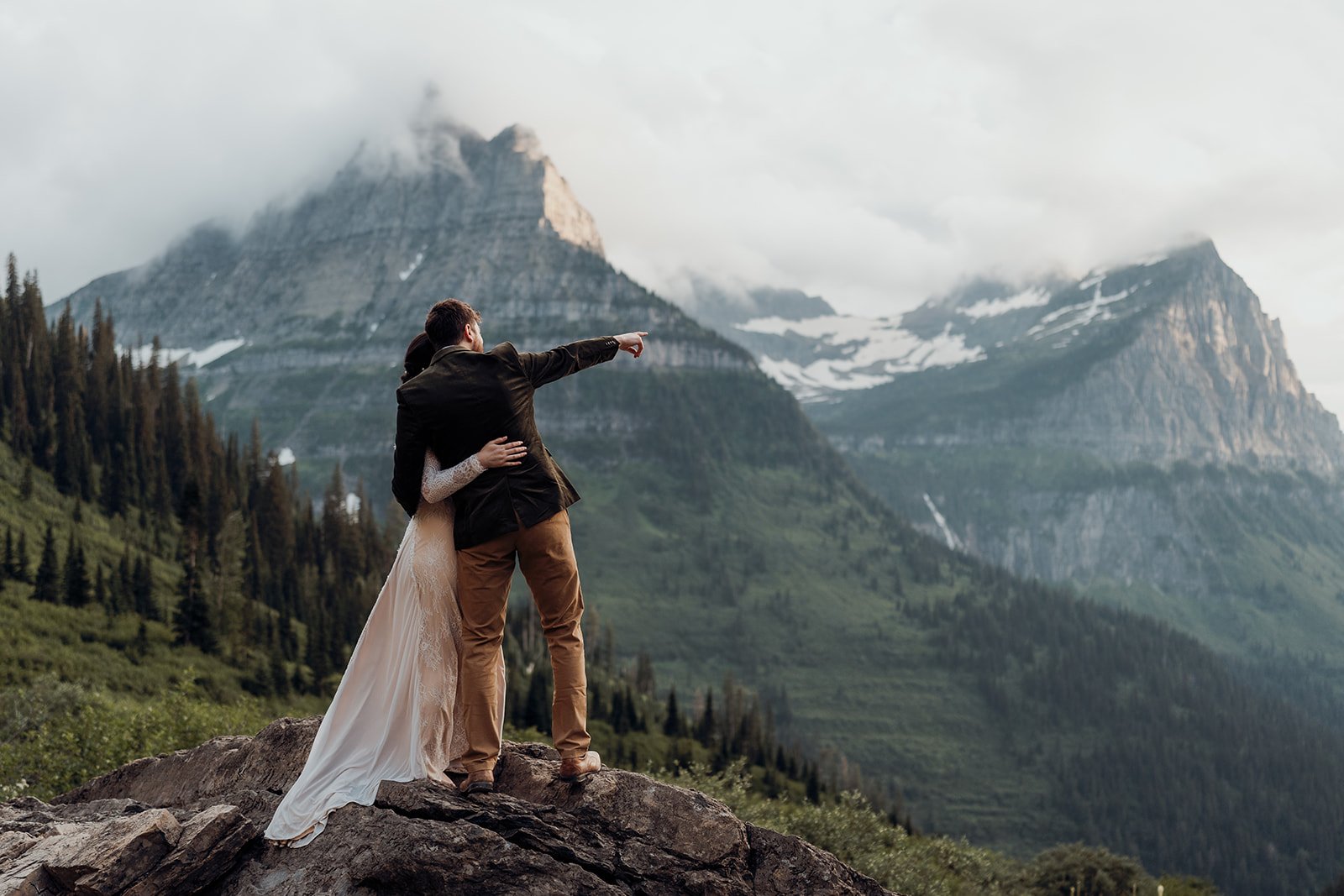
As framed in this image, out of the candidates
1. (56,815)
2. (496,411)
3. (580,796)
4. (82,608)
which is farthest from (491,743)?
(82,608)

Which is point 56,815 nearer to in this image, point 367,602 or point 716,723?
point 367,602

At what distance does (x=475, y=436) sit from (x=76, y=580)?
97.3 m

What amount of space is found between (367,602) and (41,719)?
275 feet

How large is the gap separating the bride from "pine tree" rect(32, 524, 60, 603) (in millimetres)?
92646

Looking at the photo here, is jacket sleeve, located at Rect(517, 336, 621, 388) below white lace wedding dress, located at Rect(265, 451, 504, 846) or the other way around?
the other way around

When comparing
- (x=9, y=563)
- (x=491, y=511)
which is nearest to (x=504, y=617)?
(x=491, y=511)

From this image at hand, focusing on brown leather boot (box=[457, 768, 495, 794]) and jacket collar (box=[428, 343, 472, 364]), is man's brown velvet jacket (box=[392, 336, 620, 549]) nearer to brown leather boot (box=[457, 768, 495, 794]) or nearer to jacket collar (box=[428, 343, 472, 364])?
jacket collar (box=[428, 343, 472, 364])

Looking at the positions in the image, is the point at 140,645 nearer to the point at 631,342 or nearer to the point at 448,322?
the point at 448,322

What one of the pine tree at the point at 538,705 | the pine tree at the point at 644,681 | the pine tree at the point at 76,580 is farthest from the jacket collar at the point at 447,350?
the pine tree at the point at 644,681

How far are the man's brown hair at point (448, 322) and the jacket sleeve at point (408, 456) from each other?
0.95 meters

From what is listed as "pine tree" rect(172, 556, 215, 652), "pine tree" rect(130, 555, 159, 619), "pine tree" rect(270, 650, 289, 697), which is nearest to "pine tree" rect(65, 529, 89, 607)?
"pine tree" rect(130, 555, 159, 619)

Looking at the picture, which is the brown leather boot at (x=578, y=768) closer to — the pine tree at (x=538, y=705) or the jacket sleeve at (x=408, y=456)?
the jacket sleeve at (x=408, y=456)

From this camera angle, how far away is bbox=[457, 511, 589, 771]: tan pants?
14.0 metres

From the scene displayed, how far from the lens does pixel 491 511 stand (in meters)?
13.7
